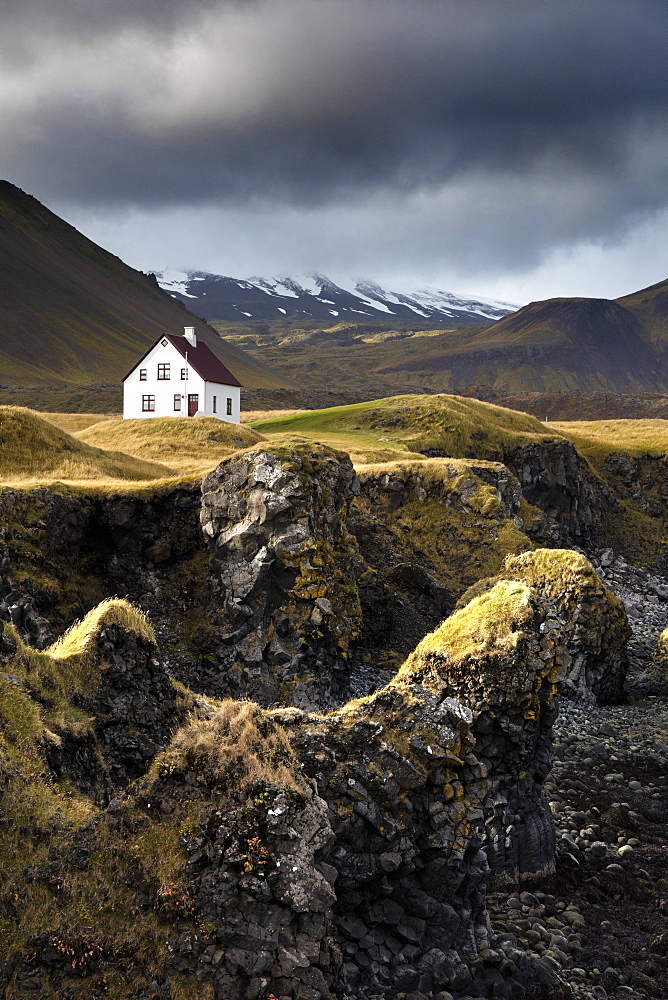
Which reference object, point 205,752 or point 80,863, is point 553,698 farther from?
point 80,863

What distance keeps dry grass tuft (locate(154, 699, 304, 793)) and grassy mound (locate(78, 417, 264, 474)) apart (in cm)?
4193

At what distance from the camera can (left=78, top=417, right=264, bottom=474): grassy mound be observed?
57.5 meters

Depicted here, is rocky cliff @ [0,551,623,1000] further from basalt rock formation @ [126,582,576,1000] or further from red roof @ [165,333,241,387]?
red roof @ [165,333,241,387]

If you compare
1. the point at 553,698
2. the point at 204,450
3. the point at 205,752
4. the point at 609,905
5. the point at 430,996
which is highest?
the point at 204,450

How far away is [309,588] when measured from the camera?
32.1 meters

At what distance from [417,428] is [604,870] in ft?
191

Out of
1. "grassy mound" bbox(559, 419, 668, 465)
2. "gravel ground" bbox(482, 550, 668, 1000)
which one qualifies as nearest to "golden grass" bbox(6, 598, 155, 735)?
"gravel ground" bbox(482, 550, 668, 1000)

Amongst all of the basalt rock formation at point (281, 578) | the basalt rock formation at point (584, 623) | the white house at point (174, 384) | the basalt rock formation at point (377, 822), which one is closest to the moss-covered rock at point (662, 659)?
the basalt rock formation at point (584, 623)

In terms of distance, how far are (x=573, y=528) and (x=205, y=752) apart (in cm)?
6450

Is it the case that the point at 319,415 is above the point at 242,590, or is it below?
above

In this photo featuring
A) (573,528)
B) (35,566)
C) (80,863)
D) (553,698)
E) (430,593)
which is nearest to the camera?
(80,863)

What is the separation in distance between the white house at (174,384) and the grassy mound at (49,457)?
2976 centimetres

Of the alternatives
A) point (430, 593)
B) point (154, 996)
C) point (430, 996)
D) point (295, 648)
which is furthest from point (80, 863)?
point (430, 593)

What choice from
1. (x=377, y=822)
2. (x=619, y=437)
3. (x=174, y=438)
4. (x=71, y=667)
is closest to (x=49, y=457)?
(x=174, y=438)
